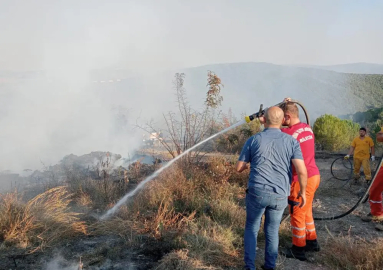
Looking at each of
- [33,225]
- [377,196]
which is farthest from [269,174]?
[33,225]

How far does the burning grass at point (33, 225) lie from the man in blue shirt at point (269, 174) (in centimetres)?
242

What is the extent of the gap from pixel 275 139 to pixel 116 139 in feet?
44.3

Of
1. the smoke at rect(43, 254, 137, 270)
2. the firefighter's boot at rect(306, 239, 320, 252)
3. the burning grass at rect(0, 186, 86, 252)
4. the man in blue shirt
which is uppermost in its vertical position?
the man in blue shirt

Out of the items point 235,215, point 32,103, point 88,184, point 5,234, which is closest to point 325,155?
point 235,215

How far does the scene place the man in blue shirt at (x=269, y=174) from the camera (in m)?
2.85

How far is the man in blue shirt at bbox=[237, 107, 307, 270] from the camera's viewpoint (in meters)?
2.85

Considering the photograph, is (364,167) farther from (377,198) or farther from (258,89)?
(258,89)

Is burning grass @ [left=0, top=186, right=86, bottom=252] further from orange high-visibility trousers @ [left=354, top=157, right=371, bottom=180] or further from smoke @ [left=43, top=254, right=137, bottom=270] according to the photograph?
orange high-visibility trousers @ [left=354, top=157, right=371, bottom=180]

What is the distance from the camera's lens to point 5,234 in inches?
153

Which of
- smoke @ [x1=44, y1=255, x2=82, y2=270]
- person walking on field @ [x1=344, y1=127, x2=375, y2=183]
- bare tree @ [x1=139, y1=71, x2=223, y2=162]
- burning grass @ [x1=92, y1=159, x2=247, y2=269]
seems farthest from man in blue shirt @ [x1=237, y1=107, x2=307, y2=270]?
person walking on field @ [x1=344, y1=127, x2=375, y2=183]

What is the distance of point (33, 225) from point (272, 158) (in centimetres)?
313

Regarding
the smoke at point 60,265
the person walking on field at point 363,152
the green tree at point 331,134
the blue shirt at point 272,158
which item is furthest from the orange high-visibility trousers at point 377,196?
the green tree at point 331,134

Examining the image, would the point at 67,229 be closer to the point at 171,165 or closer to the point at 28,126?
the point at 171,165

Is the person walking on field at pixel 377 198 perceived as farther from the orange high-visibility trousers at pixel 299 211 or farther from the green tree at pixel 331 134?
the green tree at pixel 331 134
